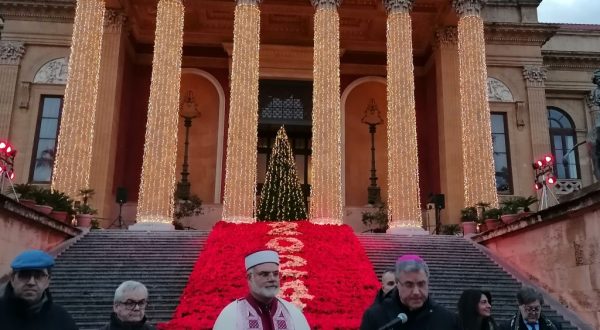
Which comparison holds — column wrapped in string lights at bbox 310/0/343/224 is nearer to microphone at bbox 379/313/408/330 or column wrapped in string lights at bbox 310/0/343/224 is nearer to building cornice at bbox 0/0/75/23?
building cornice at bbox 0/0/75/23

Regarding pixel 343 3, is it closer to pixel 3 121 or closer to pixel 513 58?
pixel 513 58

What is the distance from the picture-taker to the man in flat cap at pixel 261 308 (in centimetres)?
318

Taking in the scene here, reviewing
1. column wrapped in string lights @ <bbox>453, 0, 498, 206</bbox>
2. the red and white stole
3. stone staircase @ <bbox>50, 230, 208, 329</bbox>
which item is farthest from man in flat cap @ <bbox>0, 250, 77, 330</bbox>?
column wrapped in string lights @ <bbox>453, 0, 498, 206</bbox>

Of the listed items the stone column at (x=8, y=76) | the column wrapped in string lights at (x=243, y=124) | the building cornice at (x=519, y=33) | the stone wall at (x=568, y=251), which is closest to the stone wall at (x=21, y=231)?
the column wrapped in string lights at (x=243, y=124)

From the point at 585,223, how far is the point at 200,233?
372 inches

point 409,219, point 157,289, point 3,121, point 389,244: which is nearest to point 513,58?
point 409,219

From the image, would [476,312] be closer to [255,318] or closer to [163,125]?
[255,318]

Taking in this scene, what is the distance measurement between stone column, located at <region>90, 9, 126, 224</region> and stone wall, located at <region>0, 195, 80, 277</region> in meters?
6.85

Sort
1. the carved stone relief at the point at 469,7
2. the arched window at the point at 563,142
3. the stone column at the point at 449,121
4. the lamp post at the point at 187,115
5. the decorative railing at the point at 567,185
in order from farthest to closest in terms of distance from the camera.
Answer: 1. the arched window at the point at 563,142
2. the decorative railing at the point at 567,185
3. the lamp post at the point at 187,115
4. the stone column at the point at 449,121
5. the carved stone relief at the point at 469,7

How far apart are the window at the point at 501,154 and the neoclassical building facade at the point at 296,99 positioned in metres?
Result: 0.05

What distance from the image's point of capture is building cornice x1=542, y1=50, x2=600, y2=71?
27.3 m

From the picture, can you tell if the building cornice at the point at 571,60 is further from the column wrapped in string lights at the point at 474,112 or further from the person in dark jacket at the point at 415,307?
the person in dark jacket at the point at 415,307

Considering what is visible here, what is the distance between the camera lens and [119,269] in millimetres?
12359

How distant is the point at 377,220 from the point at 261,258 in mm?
19631
